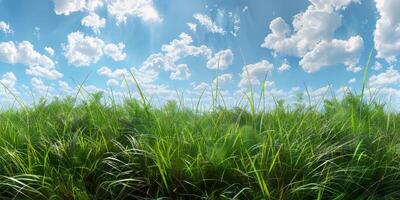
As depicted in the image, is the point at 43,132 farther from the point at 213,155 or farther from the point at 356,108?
the point at 356,108

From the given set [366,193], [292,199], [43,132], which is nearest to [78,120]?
[43,132]

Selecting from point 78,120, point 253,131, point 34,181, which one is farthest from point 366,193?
point 78,120

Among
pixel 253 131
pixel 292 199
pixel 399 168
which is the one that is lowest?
pixel 292 199

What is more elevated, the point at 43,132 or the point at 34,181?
the point at 43,132

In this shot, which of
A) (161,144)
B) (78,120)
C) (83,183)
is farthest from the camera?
(78,120)

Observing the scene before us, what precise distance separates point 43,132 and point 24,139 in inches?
6.2

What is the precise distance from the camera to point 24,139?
3.08 meters

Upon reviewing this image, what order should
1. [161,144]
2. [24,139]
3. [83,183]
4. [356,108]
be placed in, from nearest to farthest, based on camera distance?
[83,183]
[161,144]
[24,139]
[356,108]

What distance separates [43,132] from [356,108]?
8.59 ft

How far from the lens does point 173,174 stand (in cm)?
247

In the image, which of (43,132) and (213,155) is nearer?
(213,155)

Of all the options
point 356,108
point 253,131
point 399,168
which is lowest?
point 399,168

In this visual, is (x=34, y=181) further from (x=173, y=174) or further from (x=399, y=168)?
(x=399, y=168)

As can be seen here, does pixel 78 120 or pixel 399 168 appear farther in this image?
pixel 78 120
